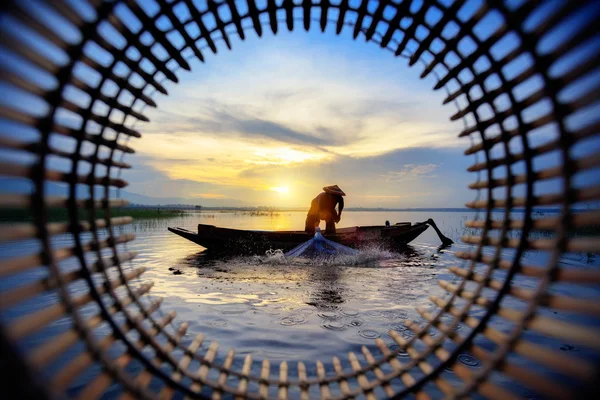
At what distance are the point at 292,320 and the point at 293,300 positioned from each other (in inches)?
66.8

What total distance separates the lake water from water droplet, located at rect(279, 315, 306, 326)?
23mm

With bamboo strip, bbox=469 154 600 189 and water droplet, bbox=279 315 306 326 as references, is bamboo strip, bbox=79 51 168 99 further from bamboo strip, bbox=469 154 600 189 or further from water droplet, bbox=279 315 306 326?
water droplet, bbox=279 315 306 326

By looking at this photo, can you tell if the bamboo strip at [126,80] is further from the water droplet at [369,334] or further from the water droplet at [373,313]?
the water droplet at [373,313]

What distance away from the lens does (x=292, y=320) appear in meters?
7.32

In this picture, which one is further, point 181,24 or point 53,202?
point 181,24

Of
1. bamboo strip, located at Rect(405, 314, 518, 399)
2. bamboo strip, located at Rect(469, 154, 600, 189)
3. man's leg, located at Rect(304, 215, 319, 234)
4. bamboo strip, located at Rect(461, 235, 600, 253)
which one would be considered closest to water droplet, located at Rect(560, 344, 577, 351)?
bamboo strip, located at Rect(405, 314, 518, 399)

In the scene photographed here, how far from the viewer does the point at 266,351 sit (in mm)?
5750

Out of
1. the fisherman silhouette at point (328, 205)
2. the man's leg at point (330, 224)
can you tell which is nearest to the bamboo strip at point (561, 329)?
the fisherman silhouette at point (328, 205)

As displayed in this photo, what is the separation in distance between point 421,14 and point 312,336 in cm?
574

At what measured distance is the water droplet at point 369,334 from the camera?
6.43 meters

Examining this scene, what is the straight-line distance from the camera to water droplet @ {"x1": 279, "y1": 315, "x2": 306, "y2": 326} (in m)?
7.12

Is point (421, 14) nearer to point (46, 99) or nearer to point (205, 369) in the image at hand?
point (46, 99)

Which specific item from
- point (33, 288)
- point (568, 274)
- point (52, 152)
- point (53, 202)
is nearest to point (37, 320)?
point (33, 288)

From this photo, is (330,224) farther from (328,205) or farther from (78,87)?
(78,87)
